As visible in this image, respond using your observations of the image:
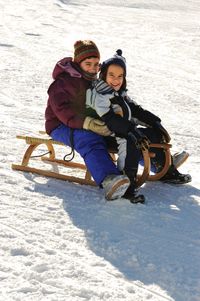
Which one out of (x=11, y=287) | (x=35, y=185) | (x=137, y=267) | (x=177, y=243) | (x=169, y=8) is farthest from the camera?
(x=169, y=8)

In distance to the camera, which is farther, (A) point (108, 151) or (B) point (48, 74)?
(B) point (48, 74)

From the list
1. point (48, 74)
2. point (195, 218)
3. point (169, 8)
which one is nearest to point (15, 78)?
point (48, 74)

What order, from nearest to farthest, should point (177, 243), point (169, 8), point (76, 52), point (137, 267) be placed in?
point (137, 267)
point (177, 243)
point (76, 52)
point (169, 8)

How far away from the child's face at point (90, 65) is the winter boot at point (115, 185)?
109 centimetres

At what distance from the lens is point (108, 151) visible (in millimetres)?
4535

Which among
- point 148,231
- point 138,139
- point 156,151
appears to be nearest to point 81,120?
point 138,139

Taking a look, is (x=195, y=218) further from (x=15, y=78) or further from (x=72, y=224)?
(x=15, y=78)

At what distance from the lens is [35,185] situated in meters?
4.44

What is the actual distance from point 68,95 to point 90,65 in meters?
0.35

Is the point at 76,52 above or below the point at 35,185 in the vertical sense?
above

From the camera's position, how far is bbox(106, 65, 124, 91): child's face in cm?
441

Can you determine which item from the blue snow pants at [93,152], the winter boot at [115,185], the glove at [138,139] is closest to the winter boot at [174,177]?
the glove at [138,139]

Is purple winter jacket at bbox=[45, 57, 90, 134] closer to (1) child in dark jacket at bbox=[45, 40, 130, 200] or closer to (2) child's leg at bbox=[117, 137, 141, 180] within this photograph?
(1) child in dark jacket at bbox=[45, 40, 130, 200]

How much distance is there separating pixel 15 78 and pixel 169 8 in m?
13.3
